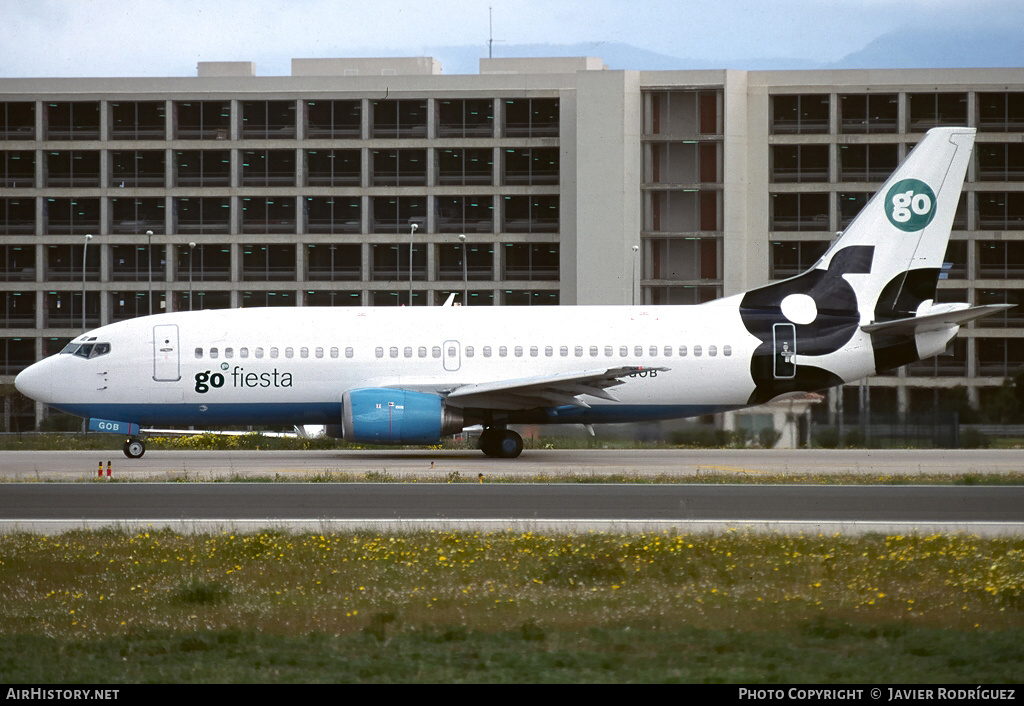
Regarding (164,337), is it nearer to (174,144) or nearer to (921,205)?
(921,205)

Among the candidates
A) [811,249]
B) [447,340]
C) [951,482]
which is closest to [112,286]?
[811,249]

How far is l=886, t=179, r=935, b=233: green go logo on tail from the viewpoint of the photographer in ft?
98.3

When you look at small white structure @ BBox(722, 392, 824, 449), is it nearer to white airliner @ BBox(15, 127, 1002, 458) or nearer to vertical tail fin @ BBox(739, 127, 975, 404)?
vertical tail fin @ BBox(739, 127, 975, 404)

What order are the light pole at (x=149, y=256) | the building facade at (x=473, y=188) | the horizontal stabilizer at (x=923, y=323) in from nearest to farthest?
1. the horizontal stabilizer at (x=923, y=323)
2. the building facade at (x=473, y=188)
3. the light pole at (x=149, y=256)

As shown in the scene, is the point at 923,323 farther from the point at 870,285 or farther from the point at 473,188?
the point at 473,188

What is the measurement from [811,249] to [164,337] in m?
49.2

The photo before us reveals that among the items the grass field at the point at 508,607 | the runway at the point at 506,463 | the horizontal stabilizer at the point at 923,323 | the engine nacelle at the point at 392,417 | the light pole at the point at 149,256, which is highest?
the light pole at the point at 149,256

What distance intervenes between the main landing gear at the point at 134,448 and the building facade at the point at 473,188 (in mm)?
40601

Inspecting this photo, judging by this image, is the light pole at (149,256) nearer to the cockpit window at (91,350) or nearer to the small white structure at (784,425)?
the cockpit window at (91,350)

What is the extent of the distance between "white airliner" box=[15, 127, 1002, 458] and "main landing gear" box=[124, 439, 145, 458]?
0.04 m

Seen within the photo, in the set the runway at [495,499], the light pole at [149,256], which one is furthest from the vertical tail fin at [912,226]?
the light pole at [149,256]

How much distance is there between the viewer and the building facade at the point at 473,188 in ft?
222

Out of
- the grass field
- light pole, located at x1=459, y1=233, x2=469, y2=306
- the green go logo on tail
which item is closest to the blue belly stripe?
the green go logo on tail

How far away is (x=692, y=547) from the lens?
40.2 ft
